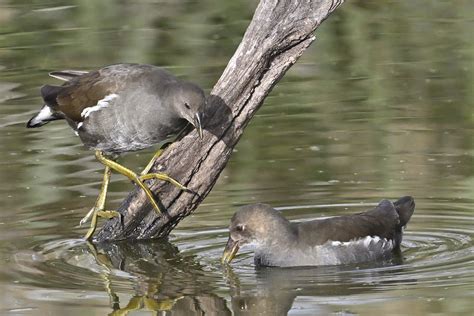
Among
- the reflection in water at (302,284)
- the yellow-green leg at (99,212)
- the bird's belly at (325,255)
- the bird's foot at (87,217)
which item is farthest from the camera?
the bird's foot at (87,217)

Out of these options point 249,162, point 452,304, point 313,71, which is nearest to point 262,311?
point 452,304

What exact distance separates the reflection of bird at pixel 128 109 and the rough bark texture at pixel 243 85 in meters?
0.14

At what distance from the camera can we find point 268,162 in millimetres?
12344

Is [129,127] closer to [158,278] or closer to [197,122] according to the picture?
[197,122]

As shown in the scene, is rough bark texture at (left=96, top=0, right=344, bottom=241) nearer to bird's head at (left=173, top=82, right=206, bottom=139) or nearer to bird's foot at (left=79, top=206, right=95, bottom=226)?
bird's head at (left=173, top=82, right=206, bottom=139)

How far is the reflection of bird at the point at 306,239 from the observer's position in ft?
31.6

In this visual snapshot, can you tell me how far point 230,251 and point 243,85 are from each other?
1.21 metres

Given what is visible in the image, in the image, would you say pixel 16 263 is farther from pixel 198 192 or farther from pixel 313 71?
pixel 313 71

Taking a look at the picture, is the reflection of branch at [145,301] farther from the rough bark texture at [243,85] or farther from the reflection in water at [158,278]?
the rough bark texture at [243,85]

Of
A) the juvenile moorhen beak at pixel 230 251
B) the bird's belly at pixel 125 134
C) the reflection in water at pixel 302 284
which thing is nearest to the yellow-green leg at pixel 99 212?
the bird's belly at pixel 125 134

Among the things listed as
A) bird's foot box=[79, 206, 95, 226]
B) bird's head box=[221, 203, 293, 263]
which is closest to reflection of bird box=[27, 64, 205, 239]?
bird's foot box=[79, 206, 95, 226]

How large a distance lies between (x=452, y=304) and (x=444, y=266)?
93 centimetres

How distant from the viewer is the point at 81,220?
10922 millimetres

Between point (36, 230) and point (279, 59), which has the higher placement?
point (279, 59)
